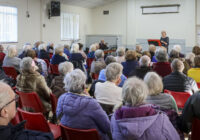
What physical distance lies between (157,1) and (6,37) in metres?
7.20

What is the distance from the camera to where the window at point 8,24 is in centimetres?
925

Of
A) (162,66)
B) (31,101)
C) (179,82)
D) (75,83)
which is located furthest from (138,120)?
(162,66)

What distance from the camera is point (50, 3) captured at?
1114cm

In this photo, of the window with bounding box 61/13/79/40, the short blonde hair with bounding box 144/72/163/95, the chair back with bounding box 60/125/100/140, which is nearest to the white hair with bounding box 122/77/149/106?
the chair back with bounding box 60/125/100/140

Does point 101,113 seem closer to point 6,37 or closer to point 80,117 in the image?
point 80,117

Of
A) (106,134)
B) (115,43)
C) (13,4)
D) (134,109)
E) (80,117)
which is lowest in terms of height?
(106,134)

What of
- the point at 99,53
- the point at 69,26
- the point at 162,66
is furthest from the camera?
the point at 69,26

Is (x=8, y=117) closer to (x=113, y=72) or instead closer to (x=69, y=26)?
(x=113, y=72)

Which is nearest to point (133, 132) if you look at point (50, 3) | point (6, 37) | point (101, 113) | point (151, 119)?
point (151, 119)

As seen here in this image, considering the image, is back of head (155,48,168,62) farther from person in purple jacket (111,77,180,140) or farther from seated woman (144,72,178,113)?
person in purple jacket (111,77,180,140)

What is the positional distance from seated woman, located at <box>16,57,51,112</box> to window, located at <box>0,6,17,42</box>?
234 inches

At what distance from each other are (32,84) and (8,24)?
6.49 meters

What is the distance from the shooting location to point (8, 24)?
9.52m

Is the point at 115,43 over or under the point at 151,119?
over
